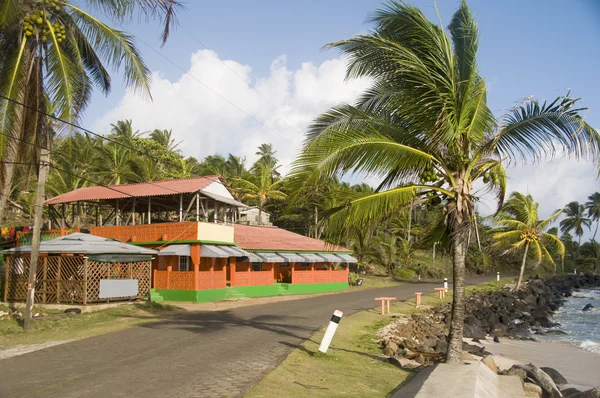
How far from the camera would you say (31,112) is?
12953 mm

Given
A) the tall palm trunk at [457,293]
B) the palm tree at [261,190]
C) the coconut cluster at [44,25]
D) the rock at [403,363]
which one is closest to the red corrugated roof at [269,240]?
the palm tree at [261,190]

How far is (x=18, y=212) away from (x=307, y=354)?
4152 cm

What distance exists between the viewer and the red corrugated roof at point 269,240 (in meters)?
30.2

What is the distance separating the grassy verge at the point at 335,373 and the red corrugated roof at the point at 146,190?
43.6 ft

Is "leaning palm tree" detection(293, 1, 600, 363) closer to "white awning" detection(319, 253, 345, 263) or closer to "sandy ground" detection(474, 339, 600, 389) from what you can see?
"sandy ground" detection(474, 339, 600, 389)

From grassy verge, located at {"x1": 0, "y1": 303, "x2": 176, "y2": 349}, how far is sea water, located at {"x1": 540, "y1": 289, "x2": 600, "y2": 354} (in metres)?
16.5

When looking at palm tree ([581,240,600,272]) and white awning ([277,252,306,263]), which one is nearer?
white awning ([277,252,306,263])

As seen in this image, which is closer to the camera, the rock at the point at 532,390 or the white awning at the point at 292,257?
the rock at the point at 532,390

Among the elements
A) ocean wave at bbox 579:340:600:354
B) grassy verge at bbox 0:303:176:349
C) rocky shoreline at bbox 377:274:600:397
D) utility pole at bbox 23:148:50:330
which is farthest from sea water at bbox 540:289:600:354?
utility pole at bbox 23:148:50:330

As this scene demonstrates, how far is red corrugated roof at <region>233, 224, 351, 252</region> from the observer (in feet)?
99.1

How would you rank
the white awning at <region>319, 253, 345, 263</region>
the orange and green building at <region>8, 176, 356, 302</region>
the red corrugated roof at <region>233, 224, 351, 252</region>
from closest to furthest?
the orange and green building at <region>8, 176, 356, 302</region> → the red corrugated roof at <region>233, 224, 351, 252</region> → the white awning at <region>319, 253, 345, 263</region>

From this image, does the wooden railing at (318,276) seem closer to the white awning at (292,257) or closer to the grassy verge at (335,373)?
the white awning at (292,257)

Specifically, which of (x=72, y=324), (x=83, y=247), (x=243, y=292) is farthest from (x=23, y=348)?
(x=243, y=292)

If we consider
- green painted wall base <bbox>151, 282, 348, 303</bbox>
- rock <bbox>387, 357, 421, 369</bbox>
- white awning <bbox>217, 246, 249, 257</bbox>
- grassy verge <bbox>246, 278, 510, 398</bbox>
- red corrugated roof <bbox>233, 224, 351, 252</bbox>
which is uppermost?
red corrugated roof <bbox>233, 224, 351, 252</bbox>
